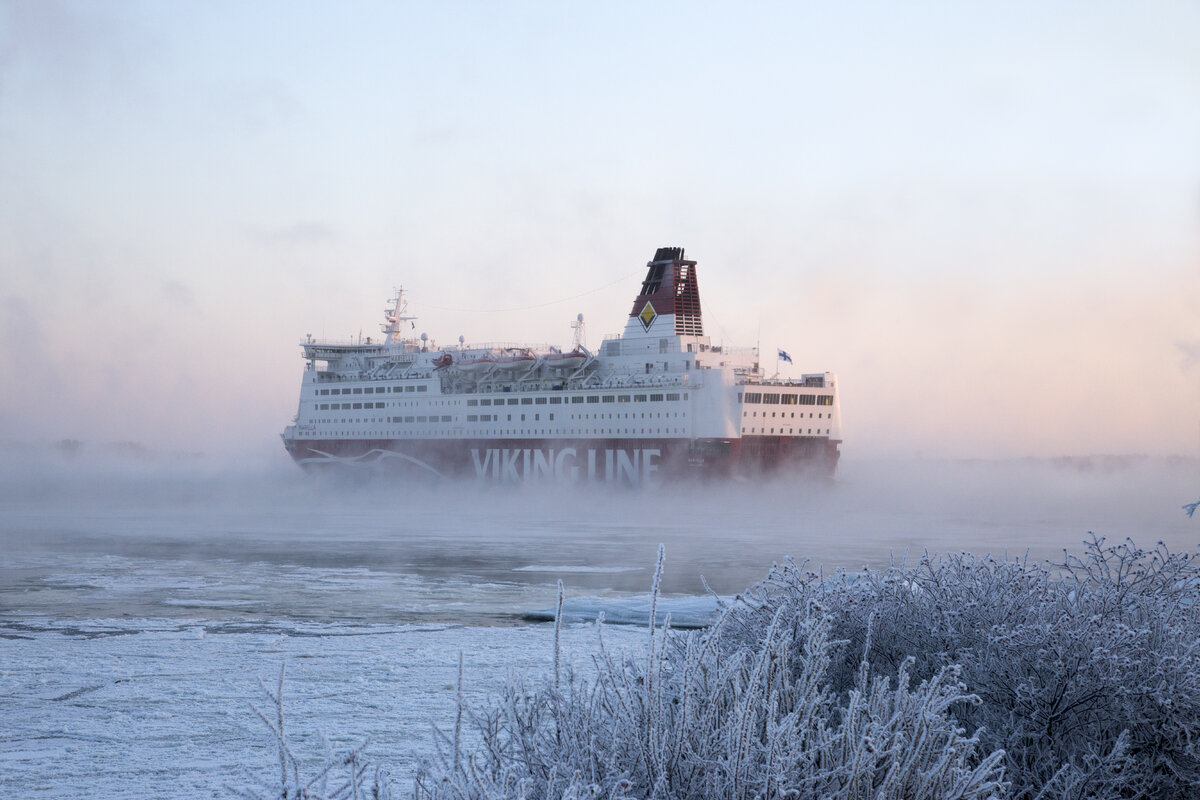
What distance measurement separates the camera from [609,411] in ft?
156

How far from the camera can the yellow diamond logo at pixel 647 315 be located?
50.1 m

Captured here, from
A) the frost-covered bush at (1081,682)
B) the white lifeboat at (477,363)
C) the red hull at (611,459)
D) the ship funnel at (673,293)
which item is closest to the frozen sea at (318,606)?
the frost-covered bush at (1081,682)

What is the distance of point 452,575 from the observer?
1516cm

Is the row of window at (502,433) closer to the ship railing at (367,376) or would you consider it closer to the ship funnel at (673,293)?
the ship railing at (367,376)

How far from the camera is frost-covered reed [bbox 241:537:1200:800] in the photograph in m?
2.90

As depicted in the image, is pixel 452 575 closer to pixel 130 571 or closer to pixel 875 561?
pixel 130 571

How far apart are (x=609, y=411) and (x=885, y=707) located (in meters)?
44.3

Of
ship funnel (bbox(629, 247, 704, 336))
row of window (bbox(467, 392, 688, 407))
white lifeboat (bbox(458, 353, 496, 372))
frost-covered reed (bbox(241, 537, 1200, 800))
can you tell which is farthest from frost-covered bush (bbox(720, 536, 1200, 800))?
white lifeboat (bbox(458, 353, 496, 372))

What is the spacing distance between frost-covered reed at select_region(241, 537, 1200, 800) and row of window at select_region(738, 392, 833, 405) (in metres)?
40.3

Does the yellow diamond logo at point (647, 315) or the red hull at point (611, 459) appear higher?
the yellow diamond logo at point (647, 315)

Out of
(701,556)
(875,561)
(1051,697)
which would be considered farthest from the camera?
(701,556)

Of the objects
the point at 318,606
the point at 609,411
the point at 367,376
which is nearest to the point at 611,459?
the point at 609,411

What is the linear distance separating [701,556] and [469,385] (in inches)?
1455

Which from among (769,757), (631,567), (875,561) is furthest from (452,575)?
(769,757)
